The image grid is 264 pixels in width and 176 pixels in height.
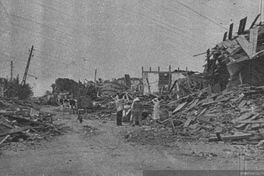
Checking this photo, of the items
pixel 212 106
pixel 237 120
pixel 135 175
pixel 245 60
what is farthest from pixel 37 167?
pixel 245 60

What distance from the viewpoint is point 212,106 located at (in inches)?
565

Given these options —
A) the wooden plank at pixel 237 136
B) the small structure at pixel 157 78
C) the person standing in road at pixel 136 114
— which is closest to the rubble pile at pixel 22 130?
the person standing in road at pixel 136 114

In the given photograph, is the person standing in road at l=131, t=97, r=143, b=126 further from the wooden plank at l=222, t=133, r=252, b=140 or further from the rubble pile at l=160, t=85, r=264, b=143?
the wooden plank at l=222, t=133, r=252, b=140

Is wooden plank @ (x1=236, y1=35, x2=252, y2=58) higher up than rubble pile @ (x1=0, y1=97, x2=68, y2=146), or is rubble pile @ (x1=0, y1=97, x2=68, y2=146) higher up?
wooden plank @ (x1=236, y1=35, x2=252, y2=58)

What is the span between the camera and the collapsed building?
1425 cm

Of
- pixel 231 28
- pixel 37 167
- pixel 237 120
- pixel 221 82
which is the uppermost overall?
pixel 231 28

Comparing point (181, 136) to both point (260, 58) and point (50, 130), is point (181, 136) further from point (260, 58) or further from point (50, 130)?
point (260, 58)

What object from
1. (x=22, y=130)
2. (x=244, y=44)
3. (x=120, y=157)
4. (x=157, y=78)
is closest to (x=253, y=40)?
(x=244, y=44)

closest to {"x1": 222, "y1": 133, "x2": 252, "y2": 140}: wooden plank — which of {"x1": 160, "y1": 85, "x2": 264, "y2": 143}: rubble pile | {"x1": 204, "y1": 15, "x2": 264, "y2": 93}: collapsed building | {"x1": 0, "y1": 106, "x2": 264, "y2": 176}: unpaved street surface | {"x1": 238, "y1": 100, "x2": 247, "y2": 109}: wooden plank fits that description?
{"x1": 160, "y1": 85, "x2": 264, "y2": 143}: rubble pile

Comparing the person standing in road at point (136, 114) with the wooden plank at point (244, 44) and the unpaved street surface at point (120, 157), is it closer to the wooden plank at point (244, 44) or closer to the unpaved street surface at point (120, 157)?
the unpaved street surface at point (120, 157)

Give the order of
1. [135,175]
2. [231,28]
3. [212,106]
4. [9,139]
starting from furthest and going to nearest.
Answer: [231,28] < [212,106] < [9,139] < [135,175]

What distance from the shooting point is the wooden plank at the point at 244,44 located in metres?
14.0

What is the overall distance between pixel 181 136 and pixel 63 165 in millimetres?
5783

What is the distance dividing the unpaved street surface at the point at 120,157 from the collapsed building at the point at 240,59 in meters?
7.29
